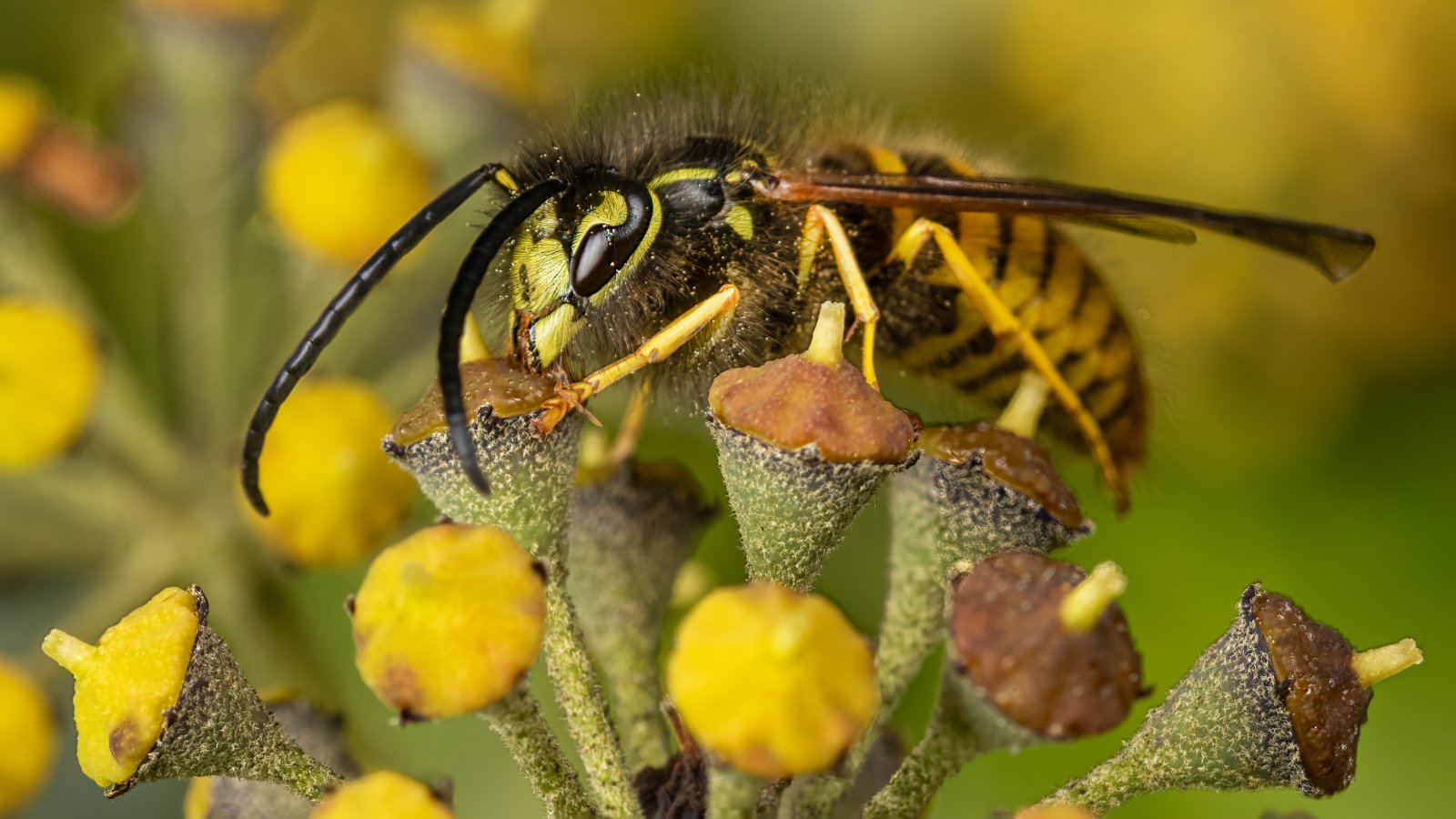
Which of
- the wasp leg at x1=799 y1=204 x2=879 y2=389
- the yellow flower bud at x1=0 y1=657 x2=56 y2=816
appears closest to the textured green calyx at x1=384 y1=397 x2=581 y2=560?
the wasp leg at x1=799 y1=204 x2=879 y2=389

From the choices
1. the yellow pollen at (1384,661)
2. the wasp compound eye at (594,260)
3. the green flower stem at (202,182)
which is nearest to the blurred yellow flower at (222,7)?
the green flower stem at (202,182)

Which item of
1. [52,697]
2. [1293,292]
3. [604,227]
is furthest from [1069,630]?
[1293,292]

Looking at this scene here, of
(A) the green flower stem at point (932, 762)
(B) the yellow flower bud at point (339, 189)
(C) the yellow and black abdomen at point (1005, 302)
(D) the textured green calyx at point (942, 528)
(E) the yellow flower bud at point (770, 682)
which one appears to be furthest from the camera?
(B) the yellow flower bud at point (339, 189)

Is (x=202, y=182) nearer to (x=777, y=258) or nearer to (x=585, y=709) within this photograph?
(x=777, y=258)

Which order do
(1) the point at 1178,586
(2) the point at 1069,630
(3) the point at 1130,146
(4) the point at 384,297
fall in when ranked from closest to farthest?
1. (2) the point at 1069,630
2. (4) the point at 384,297
3. (1) the point at 1178,586
4. (3) the point at 1130,146

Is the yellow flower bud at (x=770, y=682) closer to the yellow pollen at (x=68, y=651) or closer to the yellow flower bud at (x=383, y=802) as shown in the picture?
the yellow flower bud at (x=383, y=802)

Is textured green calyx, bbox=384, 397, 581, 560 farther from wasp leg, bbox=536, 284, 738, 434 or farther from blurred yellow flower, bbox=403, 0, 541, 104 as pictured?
blurred yellow flower, bbox=403, 0, 541, 104

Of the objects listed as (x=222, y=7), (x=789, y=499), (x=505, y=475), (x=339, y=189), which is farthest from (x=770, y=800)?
(x=222, y=7)

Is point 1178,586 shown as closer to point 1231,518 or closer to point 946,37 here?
point 1231,518
